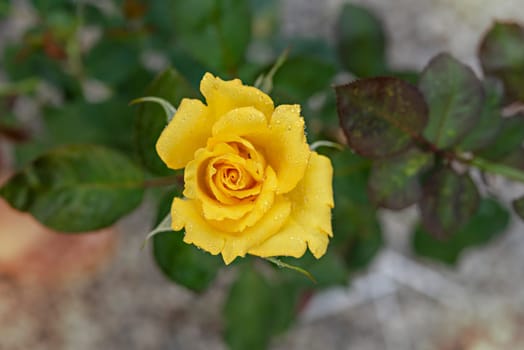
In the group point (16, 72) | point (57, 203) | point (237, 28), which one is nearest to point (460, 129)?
point (237, 28)

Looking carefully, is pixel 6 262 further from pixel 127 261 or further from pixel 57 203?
pixel 57 203

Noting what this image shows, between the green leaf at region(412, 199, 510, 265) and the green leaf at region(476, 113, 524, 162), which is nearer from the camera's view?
the green leaf at region(476, 113, 524, 162)

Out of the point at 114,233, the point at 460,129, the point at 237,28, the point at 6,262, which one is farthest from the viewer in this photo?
the point at 114,233

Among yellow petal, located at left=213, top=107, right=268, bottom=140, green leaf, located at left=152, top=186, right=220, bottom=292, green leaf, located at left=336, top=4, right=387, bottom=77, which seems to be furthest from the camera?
green leaf, located at left=336, top=4, right=387, bottom=77

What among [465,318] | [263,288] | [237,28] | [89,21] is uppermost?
[237,28]

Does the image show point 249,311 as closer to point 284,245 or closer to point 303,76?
point 303,76

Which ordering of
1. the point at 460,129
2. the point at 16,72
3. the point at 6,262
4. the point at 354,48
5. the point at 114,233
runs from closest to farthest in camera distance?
1. the point at 460,129
2. the point at 354,48
3. the point at 16,72
4. the point at 6,262
5. the point at 114,233

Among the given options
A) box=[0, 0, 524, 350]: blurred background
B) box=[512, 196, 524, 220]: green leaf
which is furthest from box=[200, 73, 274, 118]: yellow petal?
box=[0, 0, 524, 350]: blurred background

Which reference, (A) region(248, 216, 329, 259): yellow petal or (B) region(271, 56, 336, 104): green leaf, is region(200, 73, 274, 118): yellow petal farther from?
(B) region(271, 56, 336, 104): green leaf
